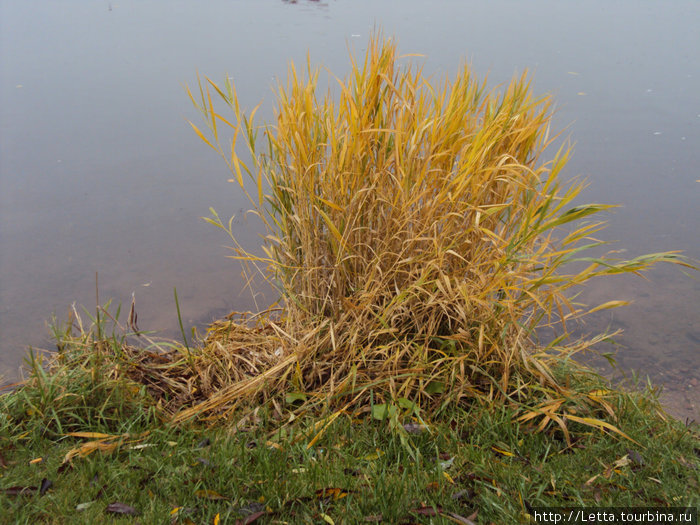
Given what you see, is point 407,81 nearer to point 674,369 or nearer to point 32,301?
point 674,369

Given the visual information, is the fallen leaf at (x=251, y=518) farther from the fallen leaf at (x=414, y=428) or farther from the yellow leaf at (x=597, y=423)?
Answer: the yellow leaf at (x=597, y=423)

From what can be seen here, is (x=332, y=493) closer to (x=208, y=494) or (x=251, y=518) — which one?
(x=251, y=518)

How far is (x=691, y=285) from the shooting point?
4125 millimetres

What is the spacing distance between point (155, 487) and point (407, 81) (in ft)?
5.93

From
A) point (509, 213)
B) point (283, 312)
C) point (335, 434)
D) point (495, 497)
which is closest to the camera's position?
point (495, 497)

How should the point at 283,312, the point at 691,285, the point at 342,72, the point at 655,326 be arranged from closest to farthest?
the point at 283,312 < the point at 655,326 < the point at 691,285 < the point at 342,72

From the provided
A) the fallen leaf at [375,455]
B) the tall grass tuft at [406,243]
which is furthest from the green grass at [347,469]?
the tall grass tuft at [406,243]

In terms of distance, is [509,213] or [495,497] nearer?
[495,497]

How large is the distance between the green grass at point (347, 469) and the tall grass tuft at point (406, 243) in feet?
0.61

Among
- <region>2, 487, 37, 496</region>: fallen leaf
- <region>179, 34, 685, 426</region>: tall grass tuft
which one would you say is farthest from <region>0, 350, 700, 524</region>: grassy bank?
<region>179, 34, 685, 426</region>: tall grass tuft

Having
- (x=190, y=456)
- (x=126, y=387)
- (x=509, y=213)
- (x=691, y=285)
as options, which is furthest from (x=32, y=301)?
(x=691, y=285)

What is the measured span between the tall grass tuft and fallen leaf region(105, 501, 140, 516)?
2.08 feet

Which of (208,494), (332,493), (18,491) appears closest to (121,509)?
(208,494)

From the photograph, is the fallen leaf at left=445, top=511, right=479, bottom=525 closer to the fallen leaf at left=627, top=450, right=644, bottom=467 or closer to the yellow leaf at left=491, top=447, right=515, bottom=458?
the yellow leaf at left=491, top=447, right=515, bottom=458
